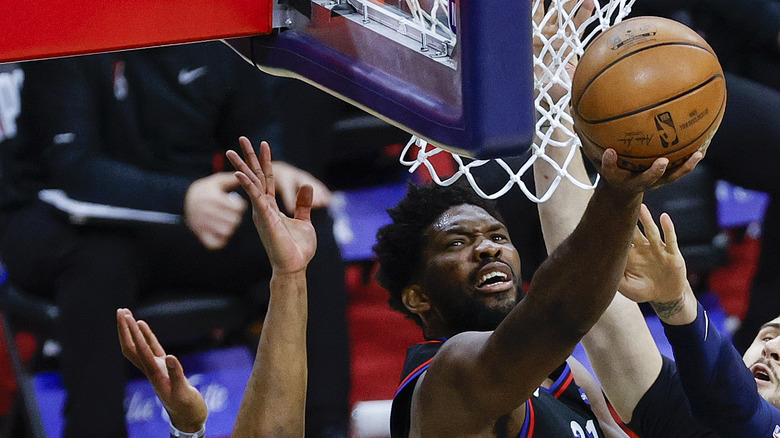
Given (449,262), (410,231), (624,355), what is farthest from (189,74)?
(624,355)

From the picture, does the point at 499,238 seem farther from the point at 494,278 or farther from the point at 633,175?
the point at 633,175

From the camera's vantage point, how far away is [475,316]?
7.29ft

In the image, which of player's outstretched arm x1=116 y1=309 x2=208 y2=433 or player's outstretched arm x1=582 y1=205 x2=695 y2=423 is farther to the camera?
player's outstretched arm x1=582 y1=205 x2=695 y2=423

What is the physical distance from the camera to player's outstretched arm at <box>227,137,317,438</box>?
6.40 ft

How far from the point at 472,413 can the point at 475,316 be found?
51cm

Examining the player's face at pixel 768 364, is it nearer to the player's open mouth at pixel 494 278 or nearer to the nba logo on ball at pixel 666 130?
the player's open mouth at pixel 494 278

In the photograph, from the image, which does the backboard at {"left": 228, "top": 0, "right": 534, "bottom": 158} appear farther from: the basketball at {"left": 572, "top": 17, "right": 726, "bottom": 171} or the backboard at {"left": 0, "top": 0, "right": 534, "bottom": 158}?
the basketball at {"left": 572, "top": 17, "right": 726, "bottom": 171}

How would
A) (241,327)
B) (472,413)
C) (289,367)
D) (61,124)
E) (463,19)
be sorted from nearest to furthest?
(463,19)
(472,413)
(289,367)
(61,124)
(241,327)

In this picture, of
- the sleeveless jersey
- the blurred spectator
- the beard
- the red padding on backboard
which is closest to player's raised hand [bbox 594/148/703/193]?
the red padding on backboard

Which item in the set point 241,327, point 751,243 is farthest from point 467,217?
point 751,243

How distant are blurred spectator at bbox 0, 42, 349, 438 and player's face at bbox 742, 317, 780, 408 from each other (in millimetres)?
1301

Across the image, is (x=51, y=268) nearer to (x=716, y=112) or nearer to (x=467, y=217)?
(x=467, y=217)

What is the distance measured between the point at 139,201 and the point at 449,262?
4.02ft

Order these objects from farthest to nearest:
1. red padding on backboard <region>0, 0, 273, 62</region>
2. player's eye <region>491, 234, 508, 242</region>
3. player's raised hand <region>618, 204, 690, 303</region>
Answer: player's eye <region>491, 234, 508, 242</region>, player's raised hand <region>618, 204, 690, 303</region>, red padding on backboard <region>0, 0, 273, 62</region>
